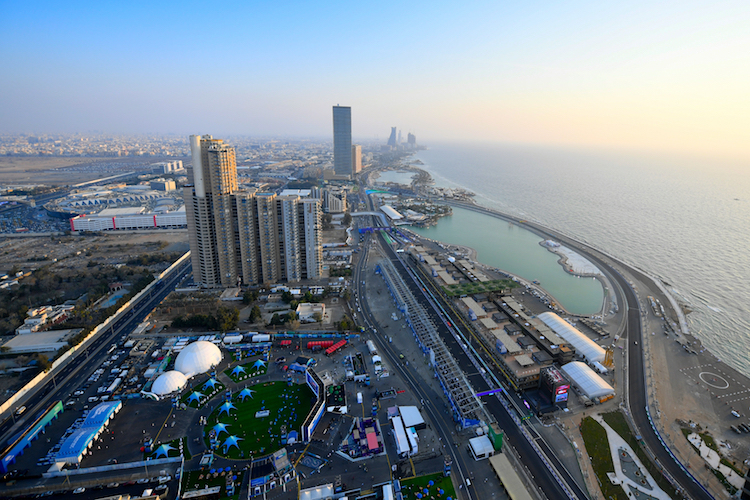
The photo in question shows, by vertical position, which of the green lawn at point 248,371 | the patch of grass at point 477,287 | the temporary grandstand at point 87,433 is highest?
the patch of grass at point 477,287

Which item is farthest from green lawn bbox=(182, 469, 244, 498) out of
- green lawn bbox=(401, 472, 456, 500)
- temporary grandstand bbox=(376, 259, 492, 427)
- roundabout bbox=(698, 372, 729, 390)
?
roundabout bbox=(698, 372, 729, 390)

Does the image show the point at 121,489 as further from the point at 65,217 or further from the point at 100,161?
the point at 100,161

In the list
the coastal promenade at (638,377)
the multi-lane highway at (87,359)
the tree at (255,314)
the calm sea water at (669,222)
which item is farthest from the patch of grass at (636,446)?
the multi-lane highway at (87,359)

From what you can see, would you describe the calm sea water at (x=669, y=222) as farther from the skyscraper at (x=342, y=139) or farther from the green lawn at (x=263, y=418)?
the skyscraper at (x=342, y=139)

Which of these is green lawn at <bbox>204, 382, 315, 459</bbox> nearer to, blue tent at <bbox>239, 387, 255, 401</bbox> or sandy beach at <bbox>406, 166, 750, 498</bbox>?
blue tent at <bbox>239, 387, 255, 401</bbox>

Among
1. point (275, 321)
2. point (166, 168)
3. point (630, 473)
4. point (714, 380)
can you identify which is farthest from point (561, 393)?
point (166, 168)
